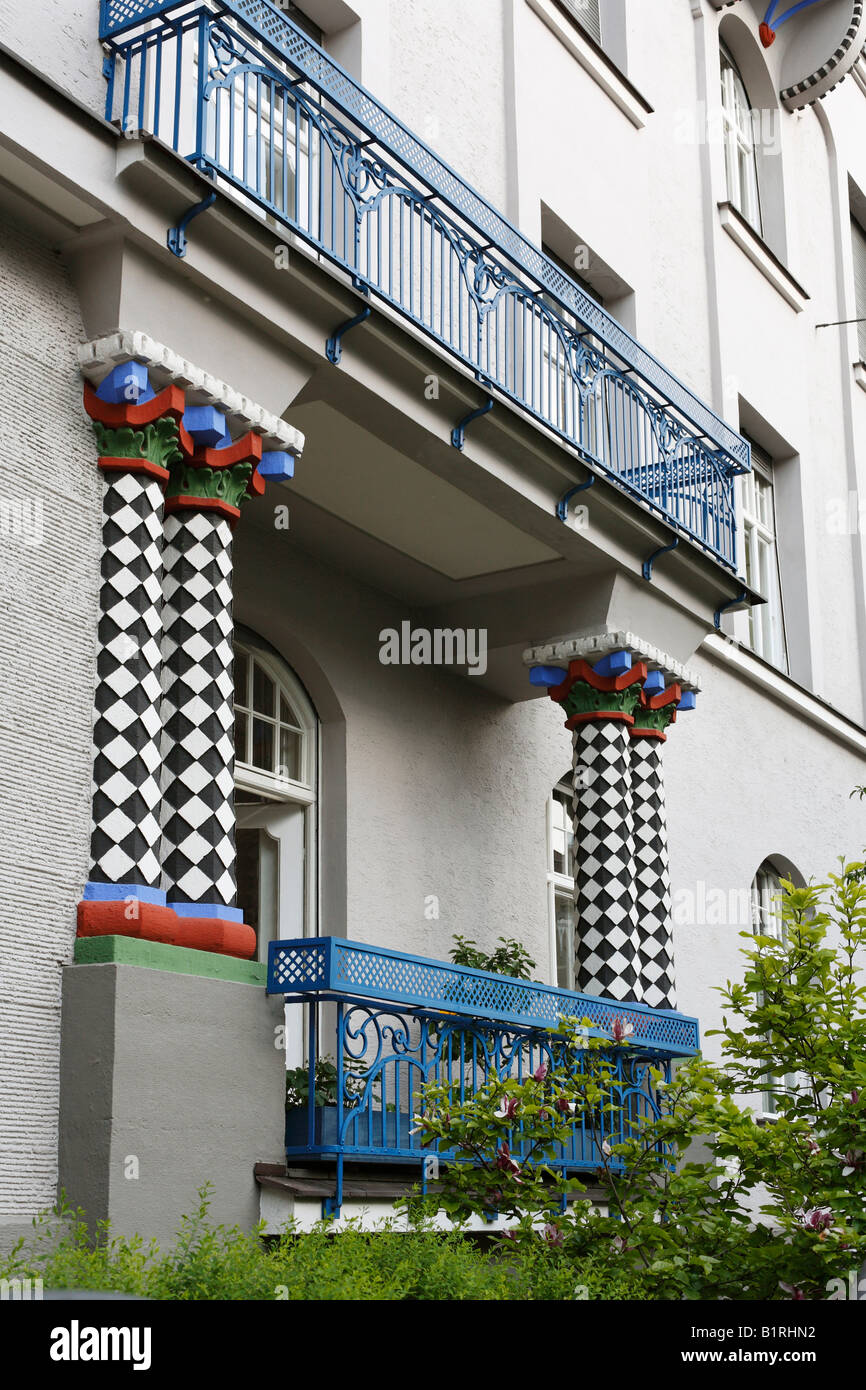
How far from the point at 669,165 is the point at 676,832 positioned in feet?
23.4

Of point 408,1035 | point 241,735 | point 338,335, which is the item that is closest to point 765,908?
point 241,735

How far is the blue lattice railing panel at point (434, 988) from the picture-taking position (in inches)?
307

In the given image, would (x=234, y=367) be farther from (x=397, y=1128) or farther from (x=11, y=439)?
(x=397, y=1128)

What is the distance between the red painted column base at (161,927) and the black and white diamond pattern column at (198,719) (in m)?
0.09

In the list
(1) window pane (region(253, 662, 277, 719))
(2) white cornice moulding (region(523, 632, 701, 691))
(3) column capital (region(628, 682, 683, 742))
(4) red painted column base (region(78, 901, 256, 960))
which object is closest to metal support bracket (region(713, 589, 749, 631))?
(3) column capital (region(628, 682, 683, 742))

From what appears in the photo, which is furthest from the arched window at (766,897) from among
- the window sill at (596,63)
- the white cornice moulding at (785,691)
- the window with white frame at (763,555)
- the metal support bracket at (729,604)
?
the window sill at (596,63)

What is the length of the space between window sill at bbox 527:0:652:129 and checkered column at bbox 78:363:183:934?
8.60 metres

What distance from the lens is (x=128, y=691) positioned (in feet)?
24.7

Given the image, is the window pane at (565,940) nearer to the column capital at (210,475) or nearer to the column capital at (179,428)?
the column capital at (179,428)

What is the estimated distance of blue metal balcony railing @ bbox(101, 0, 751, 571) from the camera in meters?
8.38

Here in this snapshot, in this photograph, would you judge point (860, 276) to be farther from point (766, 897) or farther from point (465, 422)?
point (465, 422)

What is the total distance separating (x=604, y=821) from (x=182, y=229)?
17.8 ft

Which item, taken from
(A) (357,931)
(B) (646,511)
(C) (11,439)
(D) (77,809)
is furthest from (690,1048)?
(C) (11,439)
